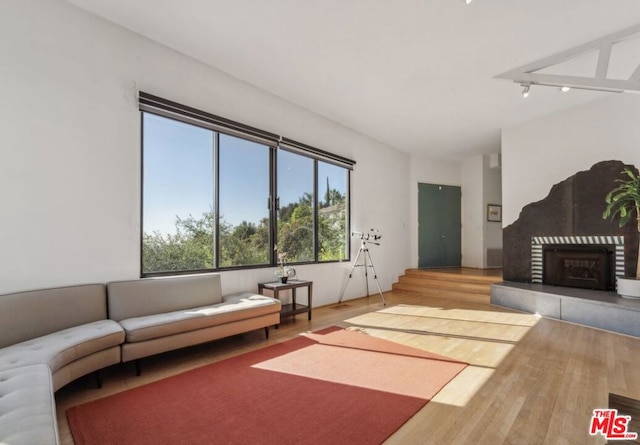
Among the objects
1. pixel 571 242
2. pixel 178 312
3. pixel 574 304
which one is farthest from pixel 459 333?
pixel 178 312

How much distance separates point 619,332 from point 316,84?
5081 mm

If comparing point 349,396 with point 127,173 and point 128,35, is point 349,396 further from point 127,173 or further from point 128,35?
point 128,35

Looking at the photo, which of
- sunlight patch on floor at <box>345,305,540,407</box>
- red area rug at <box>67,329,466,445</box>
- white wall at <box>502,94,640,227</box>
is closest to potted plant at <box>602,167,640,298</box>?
white wall at <box>502,94,640,227</box>

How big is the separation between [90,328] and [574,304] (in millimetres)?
5792

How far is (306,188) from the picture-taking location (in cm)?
560

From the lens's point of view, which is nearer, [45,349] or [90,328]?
[45,349]

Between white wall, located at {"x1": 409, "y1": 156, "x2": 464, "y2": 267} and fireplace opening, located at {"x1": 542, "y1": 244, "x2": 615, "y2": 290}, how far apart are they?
2.97m

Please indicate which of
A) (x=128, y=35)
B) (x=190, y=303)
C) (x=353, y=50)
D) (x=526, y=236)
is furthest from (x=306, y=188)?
(x=526, y=236)

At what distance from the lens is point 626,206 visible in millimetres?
4773

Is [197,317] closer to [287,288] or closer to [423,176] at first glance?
[287,288]

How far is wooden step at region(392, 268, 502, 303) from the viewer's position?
6250 mm

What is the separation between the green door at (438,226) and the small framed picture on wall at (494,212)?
70cm

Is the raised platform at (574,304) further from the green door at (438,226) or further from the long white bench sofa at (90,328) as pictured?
the long white bench sofa at (90,328)

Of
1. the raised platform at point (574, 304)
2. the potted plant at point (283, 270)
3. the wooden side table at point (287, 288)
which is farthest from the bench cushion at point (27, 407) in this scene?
the raised platform at point (574, 304)
